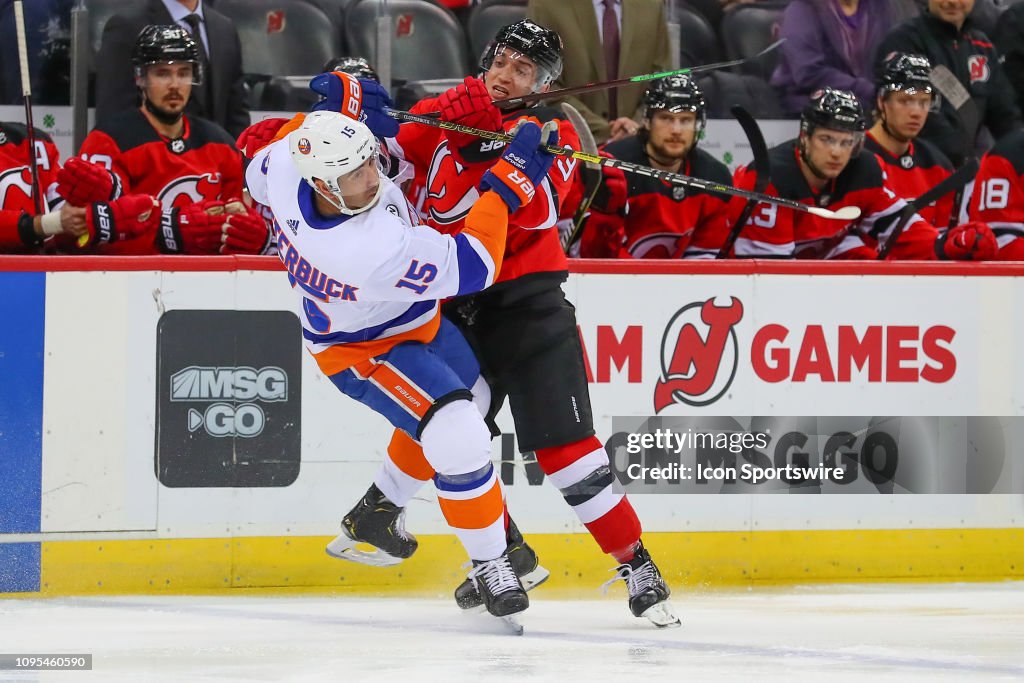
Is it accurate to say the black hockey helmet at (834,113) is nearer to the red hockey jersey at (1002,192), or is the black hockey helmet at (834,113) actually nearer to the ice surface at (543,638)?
the red hockey jersey at (1002,192)

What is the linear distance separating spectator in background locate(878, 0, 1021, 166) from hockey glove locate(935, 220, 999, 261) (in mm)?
958

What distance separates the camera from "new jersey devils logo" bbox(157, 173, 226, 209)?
470 centimetres

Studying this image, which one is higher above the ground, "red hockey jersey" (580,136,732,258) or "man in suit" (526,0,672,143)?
"man in suit" (526,0,672,143)

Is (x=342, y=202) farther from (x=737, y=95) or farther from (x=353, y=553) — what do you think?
(x=737, y=95)

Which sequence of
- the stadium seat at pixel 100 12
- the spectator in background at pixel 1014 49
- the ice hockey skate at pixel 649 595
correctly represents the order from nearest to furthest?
1. the ice hockey skate at pixel 649 595
2. the stadium seat at pixel 100 12
3. the spectator in background at pixel 1014 49

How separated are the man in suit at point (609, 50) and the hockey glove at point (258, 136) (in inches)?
60.9

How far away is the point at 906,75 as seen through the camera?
529 cm

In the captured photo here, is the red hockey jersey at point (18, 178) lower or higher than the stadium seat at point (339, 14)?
lower

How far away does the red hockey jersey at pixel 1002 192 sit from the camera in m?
5.07

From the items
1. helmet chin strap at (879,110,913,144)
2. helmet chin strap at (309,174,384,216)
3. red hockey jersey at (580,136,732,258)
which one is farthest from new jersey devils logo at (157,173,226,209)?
helmet chin strap at (879,110,913,144)

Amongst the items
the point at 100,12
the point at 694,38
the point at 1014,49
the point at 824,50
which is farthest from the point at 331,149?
the point at 1014,49

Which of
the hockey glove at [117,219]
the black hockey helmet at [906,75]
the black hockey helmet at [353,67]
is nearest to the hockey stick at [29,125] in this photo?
the hockey glove at [117,219]

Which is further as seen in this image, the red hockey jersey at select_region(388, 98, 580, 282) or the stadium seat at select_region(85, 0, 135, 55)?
the stadium seat at select_region(85, 0, 135, 55)

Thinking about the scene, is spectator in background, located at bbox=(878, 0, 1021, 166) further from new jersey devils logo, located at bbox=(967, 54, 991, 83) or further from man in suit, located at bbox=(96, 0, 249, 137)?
man in suit, located at bbox=(96, 0, 249, 137)
